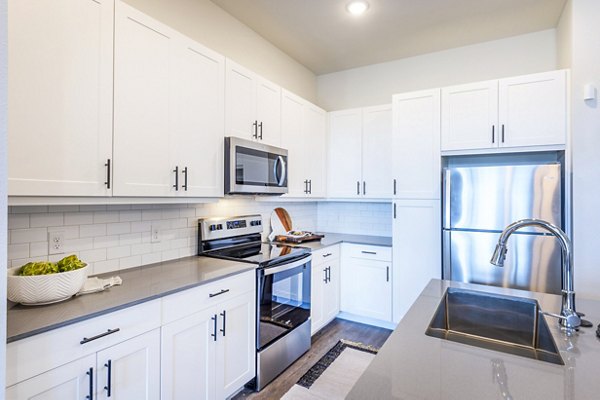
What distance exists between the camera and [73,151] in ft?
4.81

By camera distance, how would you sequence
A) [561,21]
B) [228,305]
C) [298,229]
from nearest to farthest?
[228,305]
[561,21]
[298,229]

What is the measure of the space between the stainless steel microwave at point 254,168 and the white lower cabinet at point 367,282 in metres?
1.09

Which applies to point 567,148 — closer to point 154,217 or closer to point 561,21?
point 561,21

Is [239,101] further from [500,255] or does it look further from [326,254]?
[500,255]

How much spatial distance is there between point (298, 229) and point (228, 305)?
6.15 feet

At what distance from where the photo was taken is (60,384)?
1.19 m

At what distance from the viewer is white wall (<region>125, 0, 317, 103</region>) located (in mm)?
2316

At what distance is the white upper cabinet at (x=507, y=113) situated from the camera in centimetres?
246

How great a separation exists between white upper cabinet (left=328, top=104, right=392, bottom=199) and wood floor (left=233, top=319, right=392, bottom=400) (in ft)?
4.63

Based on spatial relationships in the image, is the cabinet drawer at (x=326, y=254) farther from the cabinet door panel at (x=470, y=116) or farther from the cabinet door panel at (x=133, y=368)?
the cabinet door panel at (x=133, y=368)

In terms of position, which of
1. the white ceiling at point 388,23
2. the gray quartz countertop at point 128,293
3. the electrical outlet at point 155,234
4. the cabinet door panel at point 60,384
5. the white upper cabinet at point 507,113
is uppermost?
the white ceiling at point 388,23

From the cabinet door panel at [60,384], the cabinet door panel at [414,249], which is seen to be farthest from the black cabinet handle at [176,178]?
the cabinet door panel at [414,249]

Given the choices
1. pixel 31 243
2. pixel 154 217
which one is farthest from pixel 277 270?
pixel 31 243

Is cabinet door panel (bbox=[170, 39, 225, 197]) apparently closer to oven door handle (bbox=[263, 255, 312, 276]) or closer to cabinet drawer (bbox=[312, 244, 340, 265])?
oven door handle (bbox=[263, 255, 312, 276])
